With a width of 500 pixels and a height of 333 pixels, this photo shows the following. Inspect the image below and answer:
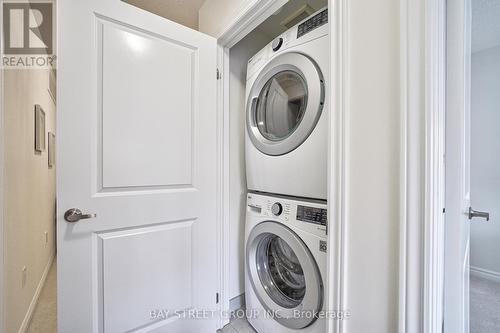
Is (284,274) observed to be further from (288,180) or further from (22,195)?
(22,195)

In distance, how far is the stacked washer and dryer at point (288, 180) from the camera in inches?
37.5

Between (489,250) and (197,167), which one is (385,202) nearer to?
(197,167)

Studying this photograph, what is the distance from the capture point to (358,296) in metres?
0.68

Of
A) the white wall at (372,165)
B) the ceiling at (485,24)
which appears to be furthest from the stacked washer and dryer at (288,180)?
the ceiling at (485,24)

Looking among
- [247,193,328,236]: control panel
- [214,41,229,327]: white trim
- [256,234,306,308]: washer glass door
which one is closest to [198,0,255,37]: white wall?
[214,41,229,327]: white trim

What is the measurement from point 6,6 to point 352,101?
1.76 m

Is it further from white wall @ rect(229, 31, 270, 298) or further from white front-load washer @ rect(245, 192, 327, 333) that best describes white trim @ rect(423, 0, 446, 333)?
white wall @ rect(229, 31, 270, 298)

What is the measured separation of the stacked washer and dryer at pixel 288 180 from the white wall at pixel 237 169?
0.61 ft

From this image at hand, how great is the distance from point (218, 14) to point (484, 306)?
2692 mm

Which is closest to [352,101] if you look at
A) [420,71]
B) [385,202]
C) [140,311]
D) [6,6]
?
[420,71]

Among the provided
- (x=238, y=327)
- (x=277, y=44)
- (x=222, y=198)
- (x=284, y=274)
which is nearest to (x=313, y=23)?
(x=277, y=44)

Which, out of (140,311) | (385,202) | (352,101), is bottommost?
(140,311)

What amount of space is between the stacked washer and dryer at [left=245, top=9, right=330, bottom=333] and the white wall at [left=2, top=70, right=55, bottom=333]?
1301 millimetres

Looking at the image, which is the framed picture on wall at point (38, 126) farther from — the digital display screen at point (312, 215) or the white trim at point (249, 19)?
the digital display screen at point (312, 215)
